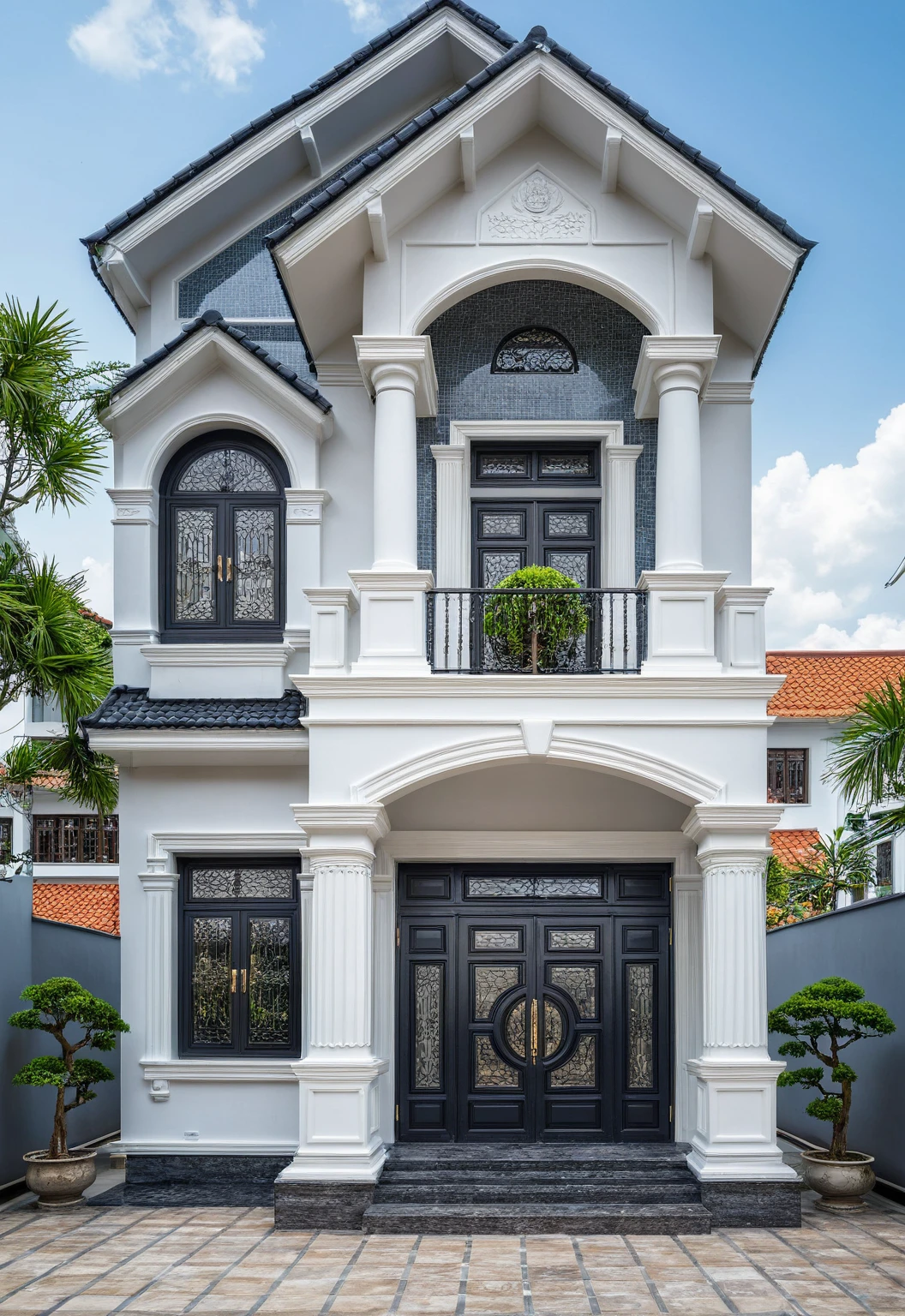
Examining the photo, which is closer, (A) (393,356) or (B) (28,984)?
(A) (393,356)

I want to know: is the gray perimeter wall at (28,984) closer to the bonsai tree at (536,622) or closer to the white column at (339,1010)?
the white column at (339,1010)

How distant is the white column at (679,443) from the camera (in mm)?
9516

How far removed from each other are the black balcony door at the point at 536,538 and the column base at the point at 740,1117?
3896mm

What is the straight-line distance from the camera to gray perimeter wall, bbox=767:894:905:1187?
1002 centimetres

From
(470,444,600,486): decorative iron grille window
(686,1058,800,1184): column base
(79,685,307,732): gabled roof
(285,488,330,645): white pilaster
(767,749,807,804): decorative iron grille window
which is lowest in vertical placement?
(686,1058,800,1184): column base

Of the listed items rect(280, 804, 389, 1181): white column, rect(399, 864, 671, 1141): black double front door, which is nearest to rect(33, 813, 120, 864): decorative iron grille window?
rect(399, 864, 671, 1141): black double front door

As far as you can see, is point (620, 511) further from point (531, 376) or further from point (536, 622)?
point (536, 622)

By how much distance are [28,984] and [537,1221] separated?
15.3ft

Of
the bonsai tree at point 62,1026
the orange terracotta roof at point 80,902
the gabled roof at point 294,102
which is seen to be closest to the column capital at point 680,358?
the gabled roof at point 294,102

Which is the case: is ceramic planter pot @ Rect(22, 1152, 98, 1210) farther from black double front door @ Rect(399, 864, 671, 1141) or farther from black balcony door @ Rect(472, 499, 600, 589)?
black balcony door @ Rect(472, 499, 600, 589)

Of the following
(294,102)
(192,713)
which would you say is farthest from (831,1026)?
(294,102)

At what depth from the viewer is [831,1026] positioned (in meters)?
9.64

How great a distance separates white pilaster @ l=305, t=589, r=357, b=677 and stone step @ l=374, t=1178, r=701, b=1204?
3575mm

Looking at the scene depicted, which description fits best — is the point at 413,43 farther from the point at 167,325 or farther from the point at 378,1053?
the point at 378,1053
